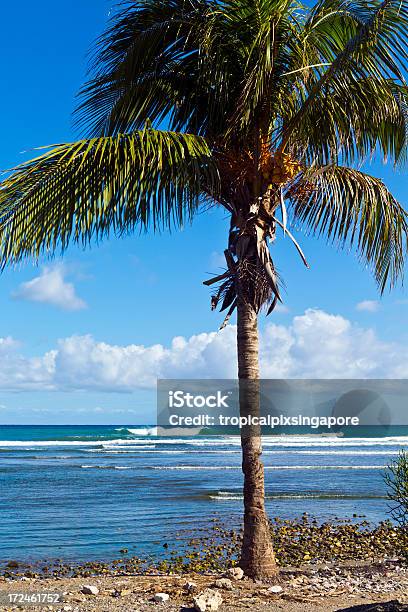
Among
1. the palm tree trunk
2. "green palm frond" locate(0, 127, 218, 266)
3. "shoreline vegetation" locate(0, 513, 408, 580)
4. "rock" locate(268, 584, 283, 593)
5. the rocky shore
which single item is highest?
"green palm frond" locate(0, 127, 218, 266)

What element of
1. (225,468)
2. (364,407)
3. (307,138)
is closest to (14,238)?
(307,138)

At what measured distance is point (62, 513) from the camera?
17516mm

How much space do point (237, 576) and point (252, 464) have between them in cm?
138

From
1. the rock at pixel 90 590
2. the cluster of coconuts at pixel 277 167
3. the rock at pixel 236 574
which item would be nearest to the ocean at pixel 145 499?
the rock at pixel 90 590

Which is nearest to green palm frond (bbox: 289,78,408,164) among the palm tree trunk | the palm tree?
the palm tree

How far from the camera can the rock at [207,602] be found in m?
7.00

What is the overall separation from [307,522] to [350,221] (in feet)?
28.1

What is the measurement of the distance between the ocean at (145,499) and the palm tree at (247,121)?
6593 millimetres

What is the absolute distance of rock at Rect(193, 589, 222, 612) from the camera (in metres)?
7.00

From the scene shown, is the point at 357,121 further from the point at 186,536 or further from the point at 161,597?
the point at 186,536

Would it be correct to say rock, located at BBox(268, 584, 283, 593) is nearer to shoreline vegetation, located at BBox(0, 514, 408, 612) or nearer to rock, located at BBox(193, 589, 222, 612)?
shoreline vegetation, located at BBox(0, 514, 408, 612)

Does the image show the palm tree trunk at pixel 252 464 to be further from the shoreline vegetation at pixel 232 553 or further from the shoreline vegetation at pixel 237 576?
the shoreline vegetation at pixel 232 553

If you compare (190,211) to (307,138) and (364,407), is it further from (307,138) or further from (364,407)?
(364,407)

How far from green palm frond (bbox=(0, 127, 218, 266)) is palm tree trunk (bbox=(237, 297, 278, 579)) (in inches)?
70.9
